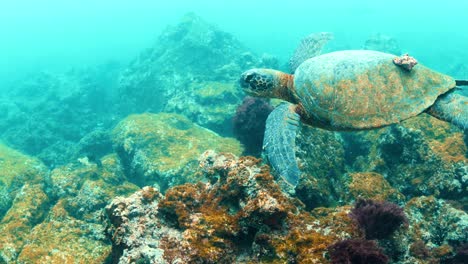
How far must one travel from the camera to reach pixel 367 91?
14.8 feet

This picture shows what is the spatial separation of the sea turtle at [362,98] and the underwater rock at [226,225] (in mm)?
692

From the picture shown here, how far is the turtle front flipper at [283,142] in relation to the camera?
13.2 feet

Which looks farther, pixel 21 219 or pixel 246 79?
pixel 21 219

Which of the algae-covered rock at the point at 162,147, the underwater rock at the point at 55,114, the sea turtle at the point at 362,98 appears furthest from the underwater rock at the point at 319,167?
the underwater rock at the point at 55,114

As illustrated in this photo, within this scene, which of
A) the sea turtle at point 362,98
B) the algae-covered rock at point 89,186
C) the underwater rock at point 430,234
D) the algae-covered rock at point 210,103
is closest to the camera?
the underwater rock at point 430,234

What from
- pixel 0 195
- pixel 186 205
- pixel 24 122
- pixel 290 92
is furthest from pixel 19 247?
pixel 24 122

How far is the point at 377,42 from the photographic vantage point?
22.8 metres

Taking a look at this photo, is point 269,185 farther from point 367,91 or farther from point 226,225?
point 367,91

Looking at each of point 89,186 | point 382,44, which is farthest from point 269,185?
point 382,44

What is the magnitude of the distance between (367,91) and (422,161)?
248 centimetres

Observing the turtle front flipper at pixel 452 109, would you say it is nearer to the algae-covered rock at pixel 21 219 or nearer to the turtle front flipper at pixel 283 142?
the turtle front flipper at pixel 283 142

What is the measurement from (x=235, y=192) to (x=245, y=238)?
2.07 ft

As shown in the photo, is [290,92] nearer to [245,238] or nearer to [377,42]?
[245,238]

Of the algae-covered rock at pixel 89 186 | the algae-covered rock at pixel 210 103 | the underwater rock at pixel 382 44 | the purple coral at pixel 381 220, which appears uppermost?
the underwater rock at pixel 382 44
